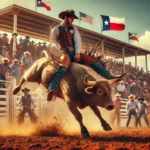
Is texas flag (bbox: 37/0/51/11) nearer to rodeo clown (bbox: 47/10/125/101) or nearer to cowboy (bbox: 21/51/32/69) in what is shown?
cowboy (bbox: 21/51/32/69)

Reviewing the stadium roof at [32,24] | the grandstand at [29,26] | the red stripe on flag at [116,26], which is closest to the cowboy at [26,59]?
the grandstand at [29,26]

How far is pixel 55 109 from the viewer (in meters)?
11.0

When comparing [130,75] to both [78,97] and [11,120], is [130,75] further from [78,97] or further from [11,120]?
[78,97]

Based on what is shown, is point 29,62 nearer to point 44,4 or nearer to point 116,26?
point 44,4

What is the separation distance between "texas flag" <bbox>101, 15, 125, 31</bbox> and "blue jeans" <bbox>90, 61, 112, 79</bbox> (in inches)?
630

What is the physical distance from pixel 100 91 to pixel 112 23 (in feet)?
57.4

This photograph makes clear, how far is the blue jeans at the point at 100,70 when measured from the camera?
5.62 meters

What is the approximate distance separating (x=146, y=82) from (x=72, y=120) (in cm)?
1254

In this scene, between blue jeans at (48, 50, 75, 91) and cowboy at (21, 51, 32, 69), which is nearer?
blue jeans at (48, 50, 75, 91)

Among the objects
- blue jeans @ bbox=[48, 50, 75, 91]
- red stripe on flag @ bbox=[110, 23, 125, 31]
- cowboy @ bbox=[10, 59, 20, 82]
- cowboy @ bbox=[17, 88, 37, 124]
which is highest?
red stripe on flag @ bbox=[110, 23, 125, 31]

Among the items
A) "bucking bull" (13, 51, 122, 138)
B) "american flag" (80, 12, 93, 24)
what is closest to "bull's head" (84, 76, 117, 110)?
"bucking bull" (13, 51, 122, 138)

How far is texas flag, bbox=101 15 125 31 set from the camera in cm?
2145

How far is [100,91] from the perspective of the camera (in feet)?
15.8

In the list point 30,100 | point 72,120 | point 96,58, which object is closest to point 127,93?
point 72,120
